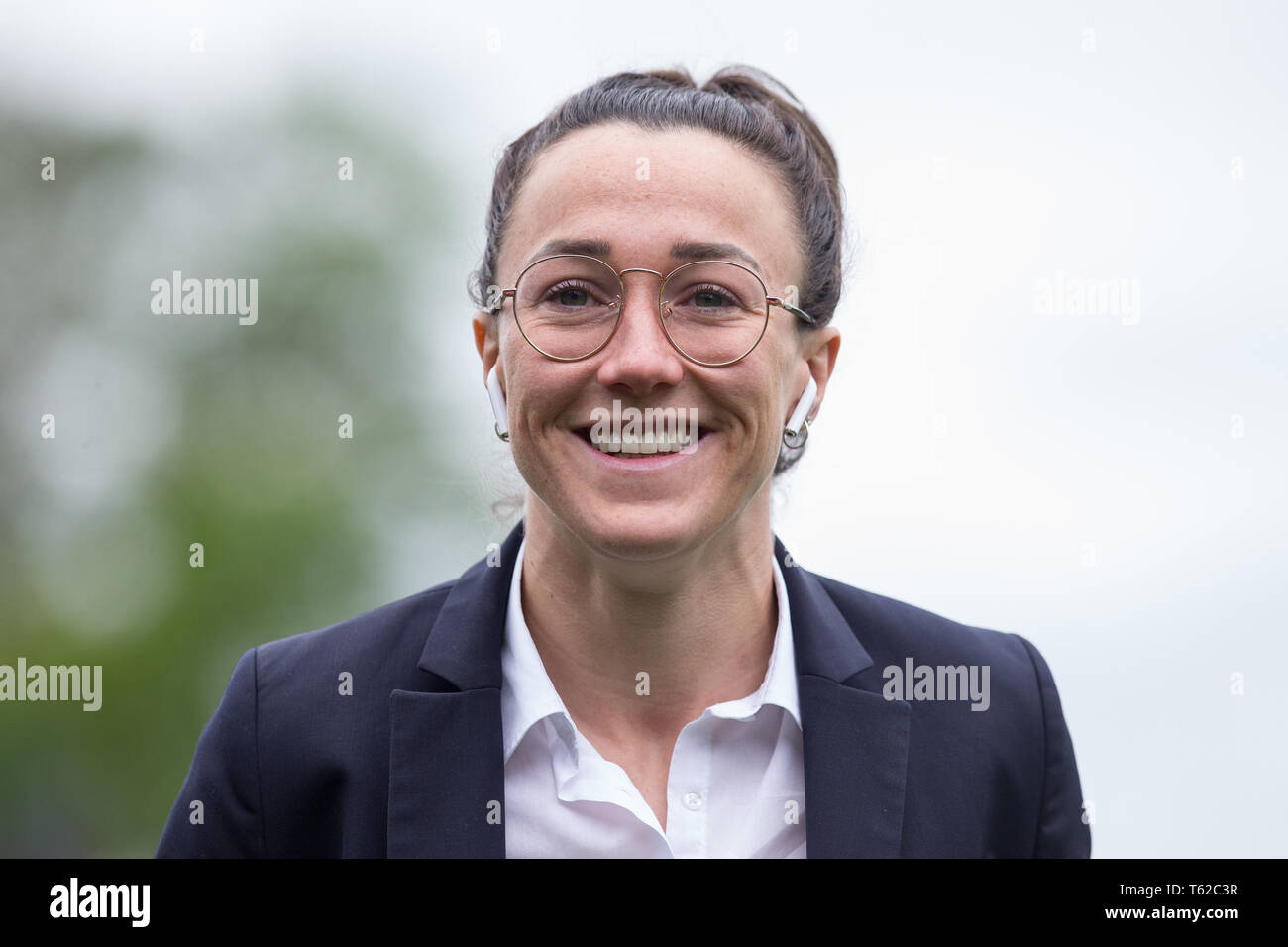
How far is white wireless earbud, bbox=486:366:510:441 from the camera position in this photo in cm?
283

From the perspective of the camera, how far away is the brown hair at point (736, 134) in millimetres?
2840

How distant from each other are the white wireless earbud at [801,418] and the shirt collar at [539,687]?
430 mm

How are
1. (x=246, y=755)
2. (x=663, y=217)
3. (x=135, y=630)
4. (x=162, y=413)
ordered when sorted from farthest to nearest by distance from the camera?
(x=135, y=630), (x=162, y=413), (x=246, y=755), (x=663, y=217)

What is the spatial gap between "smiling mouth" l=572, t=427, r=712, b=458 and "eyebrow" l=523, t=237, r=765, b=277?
0.38m

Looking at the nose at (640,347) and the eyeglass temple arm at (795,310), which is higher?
the eyeglass temple arm at (795,310)

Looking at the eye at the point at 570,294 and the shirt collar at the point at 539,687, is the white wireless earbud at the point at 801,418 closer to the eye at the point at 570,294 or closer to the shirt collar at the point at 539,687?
the shirt collar at the point at 539,687

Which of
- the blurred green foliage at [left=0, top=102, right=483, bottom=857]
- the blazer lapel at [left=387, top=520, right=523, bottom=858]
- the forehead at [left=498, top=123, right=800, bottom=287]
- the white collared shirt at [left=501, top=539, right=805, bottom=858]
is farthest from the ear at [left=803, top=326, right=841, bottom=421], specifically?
the blurred green foliage at [left=0, top=102, right=483, bottom=857]

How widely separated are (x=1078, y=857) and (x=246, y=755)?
2.05 meters

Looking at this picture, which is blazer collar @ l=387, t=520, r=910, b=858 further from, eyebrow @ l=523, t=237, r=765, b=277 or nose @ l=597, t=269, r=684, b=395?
eyebrow @ l=523, t=237, r=765, b=277

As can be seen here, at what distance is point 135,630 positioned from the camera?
1248 cm

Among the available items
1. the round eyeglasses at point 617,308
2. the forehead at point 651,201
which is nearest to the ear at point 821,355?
the forehead at point 651,201
